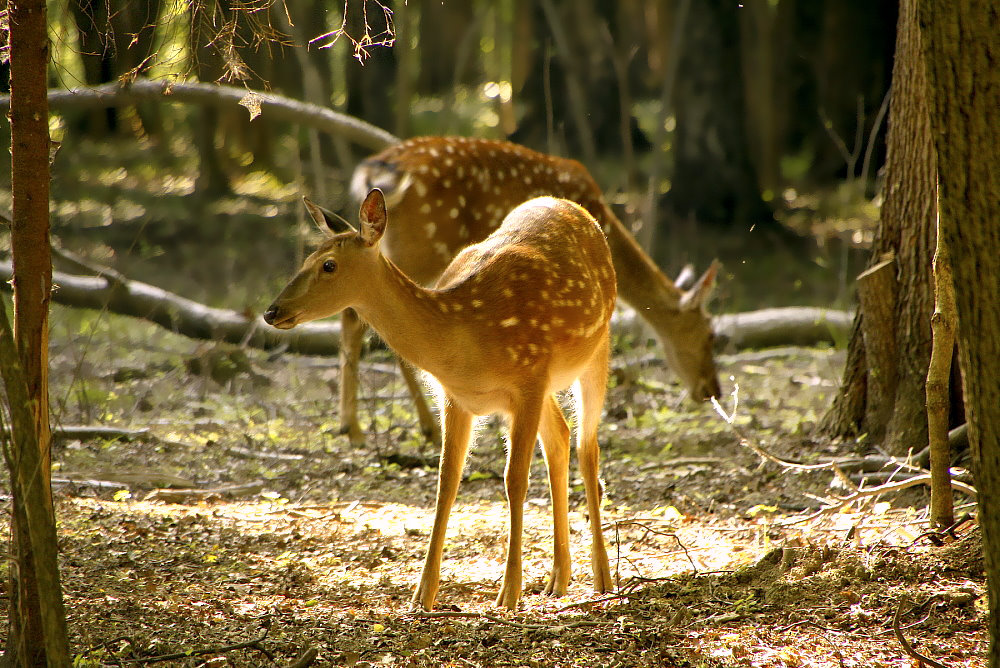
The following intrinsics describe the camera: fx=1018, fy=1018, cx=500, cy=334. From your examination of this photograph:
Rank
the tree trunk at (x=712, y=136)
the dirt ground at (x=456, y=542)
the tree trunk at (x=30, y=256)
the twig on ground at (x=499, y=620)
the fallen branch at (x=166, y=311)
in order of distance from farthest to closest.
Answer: the tree trunk at (x=712, y=136) → the fallen branch at (x=166, y=311) → the twig on ground at (x=499, y=620) → the dirt ground at (x=456, y=542) → the tree trunk at (x=30, y=256)

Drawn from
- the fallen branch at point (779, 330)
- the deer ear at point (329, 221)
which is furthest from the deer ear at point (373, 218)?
the fallen branch at point (779, 330)

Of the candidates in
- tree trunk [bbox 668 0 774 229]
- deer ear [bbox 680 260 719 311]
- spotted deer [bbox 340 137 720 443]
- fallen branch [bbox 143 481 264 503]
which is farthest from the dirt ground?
tree trunk [bbox 668 0 774 229]

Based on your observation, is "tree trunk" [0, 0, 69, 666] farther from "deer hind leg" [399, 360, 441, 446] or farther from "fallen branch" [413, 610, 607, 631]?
"deer hind leg" [399, 360, 441, 446]

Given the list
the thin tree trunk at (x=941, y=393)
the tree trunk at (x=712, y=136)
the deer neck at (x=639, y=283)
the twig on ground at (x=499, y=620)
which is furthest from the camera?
the tree trunk at (x=712, y=136)

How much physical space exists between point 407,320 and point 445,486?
701mm

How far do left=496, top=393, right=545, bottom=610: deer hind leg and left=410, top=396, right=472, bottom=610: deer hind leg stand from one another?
228mm

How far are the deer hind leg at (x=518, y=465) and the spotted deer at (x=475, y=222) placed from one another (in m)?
2.87

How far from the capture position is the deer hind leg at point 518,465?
4055 millimetres

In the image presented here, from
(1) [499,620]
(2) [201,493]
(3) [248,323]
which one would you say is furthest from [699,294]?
(1) [499,620]

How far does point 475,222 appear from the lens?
7359 millimetres

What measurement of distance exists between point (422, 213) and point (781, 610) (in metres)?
4.30

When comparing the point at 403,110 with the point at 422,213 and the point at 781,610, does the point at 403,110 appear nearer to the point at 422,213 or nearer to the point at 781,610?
the point at 422,213

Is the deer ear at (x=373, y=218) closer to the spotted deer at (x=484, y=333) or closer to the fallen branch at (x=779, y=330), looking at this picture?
the spotted deer at (x=484, y=333)

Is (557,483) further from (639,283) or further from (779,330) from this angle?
(779,330)
